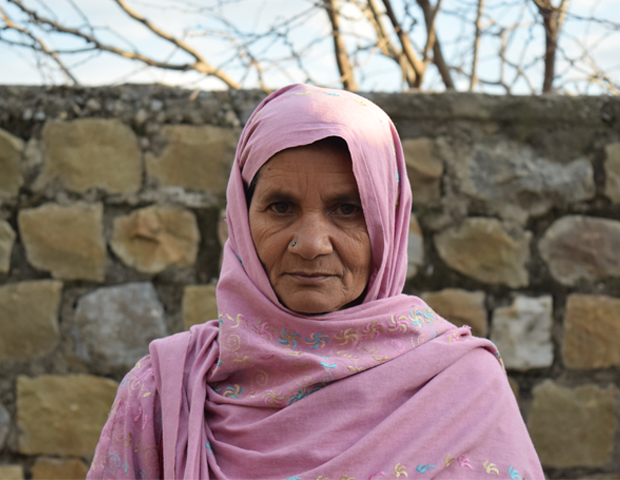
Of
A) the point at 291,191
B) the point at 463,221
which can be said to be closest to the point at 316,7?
the point at 463,221

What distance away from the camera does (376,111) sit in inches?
56.0

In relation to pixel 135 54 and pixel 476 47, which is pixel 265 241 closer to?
pixel 135 54

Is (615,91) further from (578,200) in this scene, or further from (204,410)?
(204,410)

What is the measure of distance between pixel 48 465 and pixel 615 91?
3392 mm

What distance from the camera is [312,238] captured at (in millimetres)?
1225

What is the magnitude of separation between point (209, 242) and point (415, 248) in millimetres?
868

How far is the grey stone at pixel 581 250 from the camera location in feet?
8.00

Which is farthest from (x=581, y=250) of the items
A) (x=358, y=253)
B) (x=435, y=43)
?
(x=435, y=43)

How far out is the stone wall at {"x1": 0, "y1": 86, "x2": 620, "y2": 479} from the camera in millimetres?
2367

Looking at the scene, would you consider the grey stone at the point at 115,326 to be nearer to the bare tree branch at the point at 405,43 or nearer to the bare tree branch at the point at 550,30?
the bare tree branch at the point at 405,43

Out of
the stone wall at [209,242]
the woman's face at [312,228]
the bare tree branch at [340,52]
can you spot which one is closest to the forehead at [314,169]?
the woman's face at [312,228]

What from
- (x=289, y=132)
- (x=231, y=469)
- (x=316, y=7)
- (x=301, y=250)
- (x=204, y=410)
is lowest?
(x=231, y=469)

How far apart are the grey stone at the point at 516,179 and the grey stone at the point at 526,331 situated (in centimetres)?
37

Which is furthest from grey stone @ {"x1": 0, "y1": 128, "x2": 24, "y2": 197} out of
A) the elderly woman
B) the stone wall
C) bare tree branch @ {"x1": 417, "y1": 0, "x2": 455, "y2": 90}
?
bare tree branch @ {"x1": 417, "y1": 0, "x2": 455, "y2": 90}
